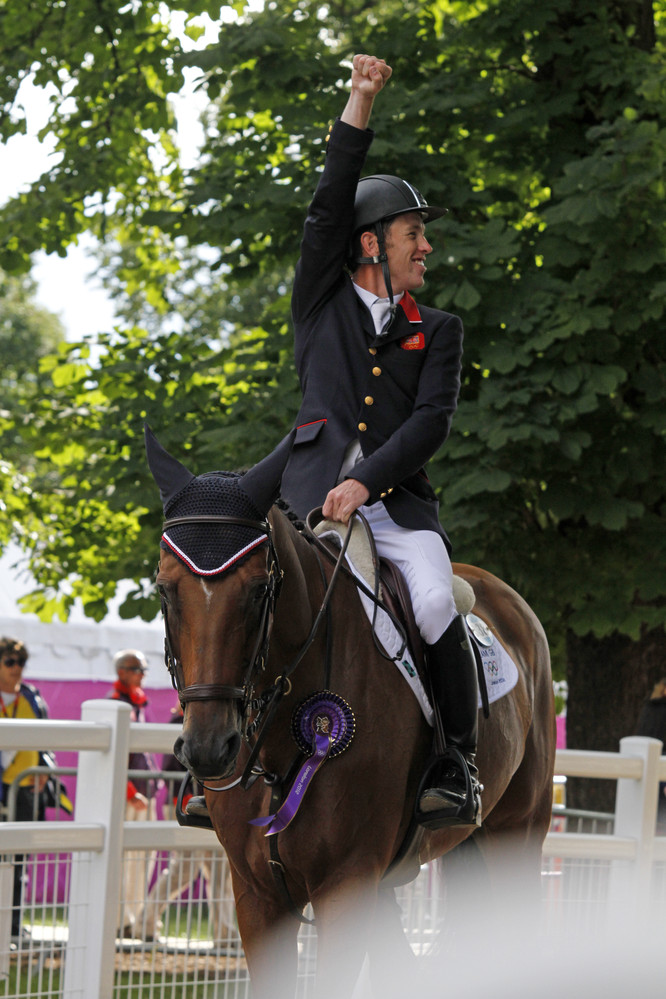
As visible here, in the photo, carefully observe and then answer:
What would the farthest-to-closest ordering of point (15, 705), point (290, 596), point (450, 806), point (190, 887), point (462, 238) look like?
point (15, 705)
point (462, 238)
point (190, 887)
point (450, 806)
point (290, 596)

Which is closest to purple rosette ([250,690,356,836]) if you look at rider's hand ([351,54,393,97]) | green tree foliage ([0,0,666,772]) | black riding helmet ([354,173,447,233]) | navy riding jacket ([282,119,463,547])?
navy riding jacket ([282,119,463,547])

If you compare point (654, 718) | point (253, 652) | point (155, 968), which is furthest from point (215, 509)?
point (654, 718)

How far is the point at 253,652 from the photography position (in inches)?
137

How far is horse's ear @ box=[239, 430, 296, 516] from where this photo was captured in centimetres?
358

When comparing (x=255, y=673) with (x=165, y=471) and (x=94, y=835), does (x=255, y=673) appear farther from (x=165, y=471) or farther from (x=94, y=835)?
(x=94, y=835)

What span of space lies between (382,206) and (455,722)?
176 centimetres

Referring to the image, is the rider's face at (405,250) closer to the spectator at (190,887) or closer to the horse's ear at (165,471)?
the horse's ear at (165,471)

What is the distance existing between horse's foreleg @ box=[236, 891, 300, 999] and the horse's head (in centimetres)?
88

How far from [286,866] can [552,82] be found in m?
7.83

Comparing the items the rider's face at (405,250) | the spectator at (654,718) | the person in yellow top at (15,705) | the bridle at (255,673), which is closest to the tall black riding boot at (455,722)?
the bridle at (255,673)

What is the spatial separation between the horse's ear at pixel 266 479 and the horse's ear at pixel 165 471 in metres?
0.18

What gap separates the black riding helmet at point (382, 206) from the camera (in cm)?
448

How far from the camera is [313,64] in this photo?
9508 millimetres

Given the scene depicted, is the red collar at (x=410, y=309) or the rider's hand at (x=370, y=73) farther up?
the rider's hand at (x=370, y=73)
